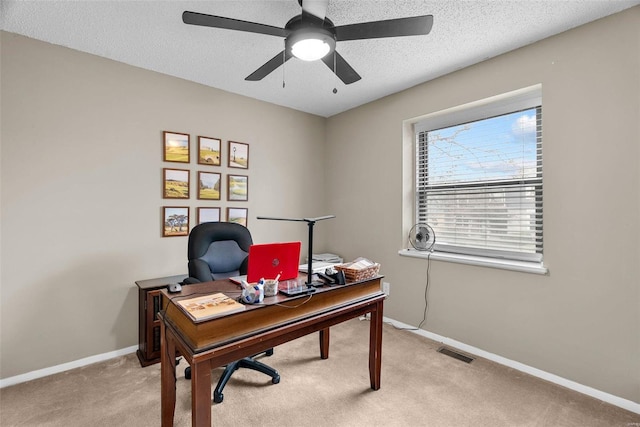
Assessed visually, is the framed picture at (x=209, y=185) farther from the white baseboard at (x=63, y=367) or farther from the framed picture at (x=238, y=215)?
the white baseboard at (x=63, y=367)

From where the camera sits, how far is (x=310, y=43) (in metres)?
1.63

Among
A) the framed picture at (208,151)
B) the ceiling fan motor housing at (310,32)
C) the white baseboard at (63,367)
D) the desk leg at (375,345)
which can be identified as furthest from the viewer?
the framed picture at (208,151)

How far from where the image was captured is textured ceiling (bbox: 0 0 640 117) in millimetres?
1857

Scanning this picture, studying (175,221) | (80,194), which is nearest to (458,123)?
(175,221)

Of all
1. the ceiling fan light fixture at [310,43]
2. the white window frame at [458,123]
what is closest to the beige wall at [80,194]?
the ceiling fan light fixture at [310,43]

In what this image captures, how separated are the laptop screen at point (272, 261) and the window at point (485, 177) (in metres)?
1.88

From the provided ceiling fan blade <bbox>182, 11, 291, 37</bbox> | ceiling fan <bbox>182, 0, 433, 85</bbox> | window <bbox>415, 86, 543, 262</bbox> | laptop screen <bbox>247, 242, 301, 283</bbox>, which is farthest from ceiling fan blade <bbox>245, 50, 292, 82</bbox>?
window <bbox>415, 86, 543, 262</bbox>

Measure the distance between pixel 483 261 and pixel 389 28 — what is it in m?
2.04

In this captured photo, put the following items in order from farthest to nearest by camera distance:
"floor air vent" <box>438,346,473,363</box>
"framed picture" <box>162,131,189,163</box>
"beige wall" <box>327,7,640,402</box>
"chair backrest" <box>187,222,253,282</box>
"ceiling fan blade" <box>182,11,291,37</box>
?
"framed picture" <box>162,131,189,163</box> → "floor air vent" <box>438,346,473,363</box> → "chair backrest" <box>187,222,253,282</box> → "beige wall" <box>327,7,640,402</box> → "ceiling fan blade" <box>182,11,291,37</box>

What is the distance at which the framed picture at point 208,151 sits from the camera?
2994mm

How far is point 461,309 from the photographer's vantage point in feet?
8.89

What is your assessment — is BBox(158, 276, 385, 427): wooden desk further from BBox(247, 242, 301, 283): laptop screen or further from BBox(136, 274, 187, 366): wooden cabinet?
BBox(136, 274, 187, 366): wooden cabinet

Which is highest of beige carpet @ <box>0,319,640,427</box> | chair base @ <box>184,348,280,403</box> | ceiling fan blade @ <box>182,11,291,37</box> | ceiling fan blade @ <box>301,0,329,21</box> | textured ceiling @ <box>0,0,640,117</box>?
textured ceiling @ <box>0,0,640,117</box>

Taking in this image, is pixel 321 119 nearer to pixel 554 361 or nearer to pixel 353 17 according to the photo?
pixel 353 17
